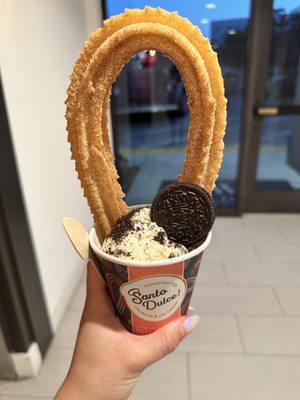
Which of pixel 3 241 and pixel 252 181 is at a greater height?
pixel 3 241

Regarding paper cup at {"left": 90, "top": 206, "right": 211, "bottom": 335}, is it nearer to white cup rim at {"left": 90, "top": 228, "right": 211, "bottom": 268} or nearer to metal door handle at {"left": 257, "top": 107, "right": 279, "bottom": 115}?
white cup rim at {"left": 90, "top": 228, "right": 211, "bottom": 268}

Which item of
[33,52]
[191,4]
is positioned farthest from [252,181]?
[33,52]

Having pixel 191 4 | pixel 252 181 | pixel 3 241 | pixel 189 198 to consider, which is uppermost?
pixel 191 4

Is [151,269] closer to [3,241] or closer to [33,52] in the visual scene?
[3,241]

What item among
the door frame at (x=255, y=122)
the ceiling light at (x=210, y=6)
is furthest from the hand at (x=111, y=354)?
the ceiling light at (x=210, y=6)

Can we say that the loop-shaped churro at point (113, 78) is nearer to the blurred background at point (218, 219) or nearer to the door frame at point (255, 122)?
the blurred background at point (218, 219)

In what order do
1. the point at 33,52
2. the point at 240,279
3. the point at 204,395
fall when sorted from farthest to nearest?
the point at 240,279 < the point at 33,52 < the point at 204,395
